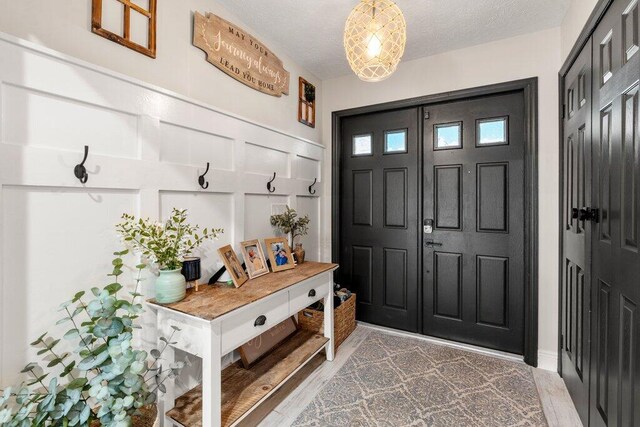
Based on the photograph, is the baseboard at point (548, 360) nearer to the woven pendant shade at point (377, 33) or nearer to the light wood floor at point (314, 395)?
the light wood floor at point (314, 395)

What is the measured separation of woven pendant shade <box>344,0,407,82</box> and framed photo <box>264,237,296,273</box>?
1.29 m

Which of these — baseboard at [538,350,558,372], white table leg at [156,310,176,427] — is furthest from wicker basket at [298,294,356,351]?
baseboard at [538,350,558,372]

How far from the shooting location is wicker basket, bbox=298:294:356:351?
2404 mm

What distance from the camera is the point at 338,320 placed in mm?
2551

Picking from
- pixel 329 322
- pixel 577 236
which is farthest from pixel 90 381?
pixel 577 236

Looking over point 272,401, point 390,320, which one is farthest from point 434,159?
point 272,401

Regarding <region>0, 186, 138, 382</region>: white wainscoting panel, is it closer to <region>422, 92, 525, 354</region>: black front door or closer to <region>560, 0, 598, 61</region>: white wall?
<region>422, 92, 525, 354</region>: black front door

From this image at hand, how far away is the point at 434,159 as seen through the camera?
2664 millimetres

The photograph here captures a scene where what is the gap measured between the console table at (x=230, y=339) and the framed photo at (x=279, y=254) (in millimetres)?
86

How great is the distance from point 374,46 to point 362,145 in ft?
5.15

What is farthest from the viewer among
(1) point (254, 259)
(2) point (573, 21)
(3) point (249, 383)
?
(1) point (254, 259)

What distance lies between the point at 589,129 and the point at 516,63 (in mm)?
1067

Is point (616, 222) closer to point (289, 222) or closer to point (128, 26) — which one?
point (289, 222)

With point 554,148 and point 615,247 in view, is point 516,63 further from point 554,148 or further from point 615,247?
point 615,247
